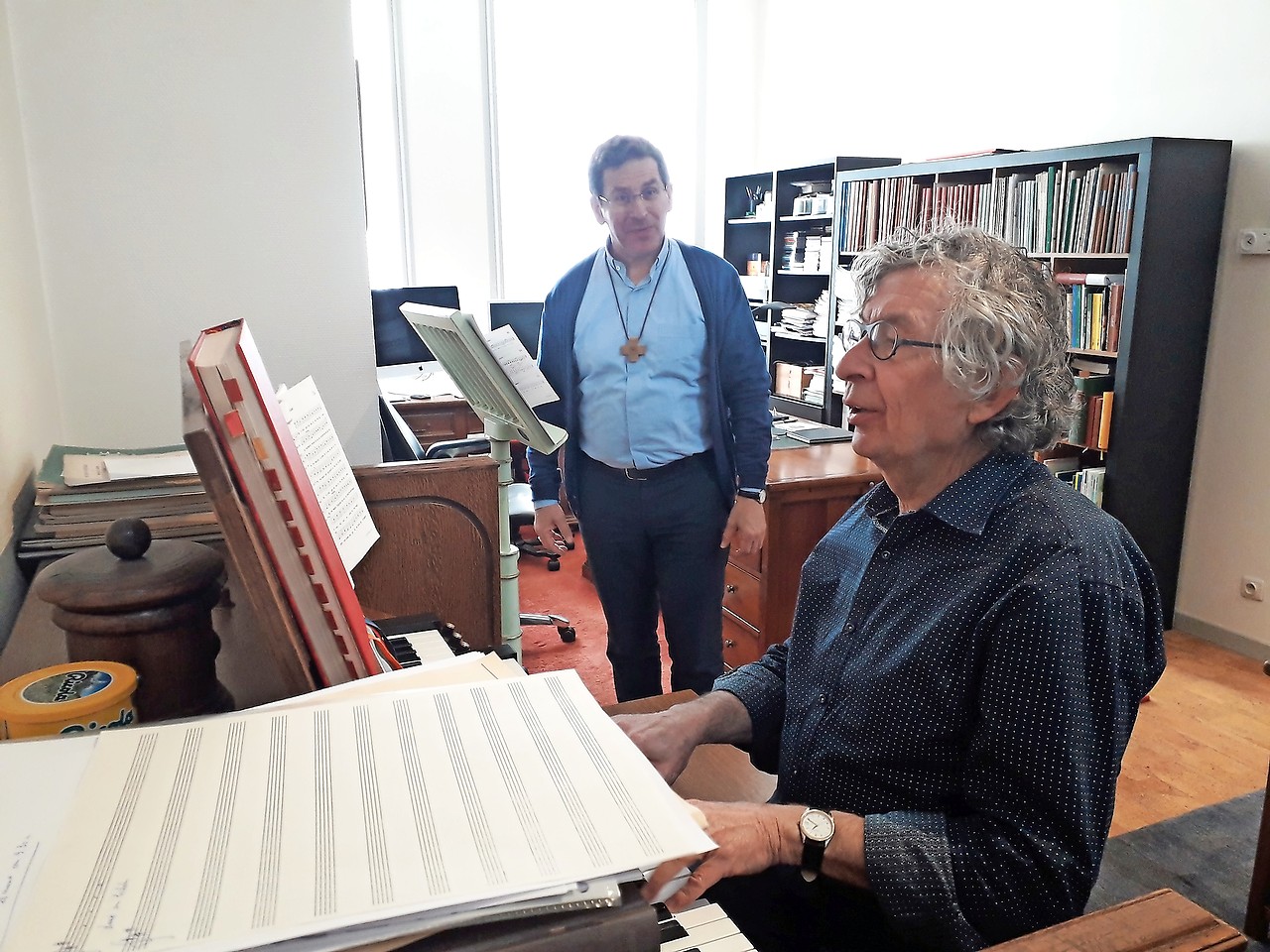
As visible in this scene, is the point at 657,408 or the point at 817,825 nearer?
→ the point at 817,825

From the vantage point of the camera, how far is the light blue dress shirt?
2.23m

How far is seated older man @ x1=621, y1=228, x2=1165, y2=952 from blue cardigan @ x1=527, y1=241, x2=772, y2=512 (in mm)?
1023

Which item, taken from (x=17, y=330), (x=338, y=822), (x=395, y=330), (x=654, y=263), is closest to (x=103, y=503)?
(x=17, y=330)

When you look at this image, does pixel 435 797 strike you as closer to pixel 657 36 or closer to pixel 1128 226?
pixel 1128 226

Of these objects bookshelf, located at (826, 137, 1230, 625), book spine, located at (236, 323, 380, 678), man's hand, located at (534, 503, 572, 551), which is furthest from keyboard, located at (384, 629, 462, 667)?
bookshelf, located at (826, 137, 1230, 625)

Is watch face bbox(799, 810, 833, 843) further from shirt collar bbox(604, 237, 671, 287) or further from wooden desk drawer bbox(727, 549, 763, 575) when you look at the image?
wooden desk drawer bbox(727, 549, 763, 575)

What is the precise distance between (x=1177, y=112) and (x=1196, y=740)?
2336 millimetres

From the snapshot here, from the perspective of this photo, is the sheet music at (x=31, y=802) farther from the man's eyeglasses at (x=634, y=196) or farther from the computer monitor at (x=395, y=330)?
the computer monitor at (x=395, y=330)

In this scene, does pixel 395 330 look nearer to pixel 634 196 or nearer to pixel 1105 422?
pixel 634 196

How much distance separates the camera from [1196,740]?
269 cm

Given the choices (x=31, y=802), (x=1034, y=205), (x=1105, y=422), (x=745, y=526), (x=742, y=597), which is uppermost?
(x=1034, y=205)

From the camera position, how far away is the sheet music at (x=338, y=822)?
0.44m

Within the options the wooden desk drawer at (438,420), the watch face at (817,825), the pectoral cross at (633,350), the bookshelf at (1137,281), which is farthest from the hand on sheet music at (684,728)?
the wooden desk drawer at (438,420)

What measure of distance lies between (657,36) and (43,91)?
196 inches
